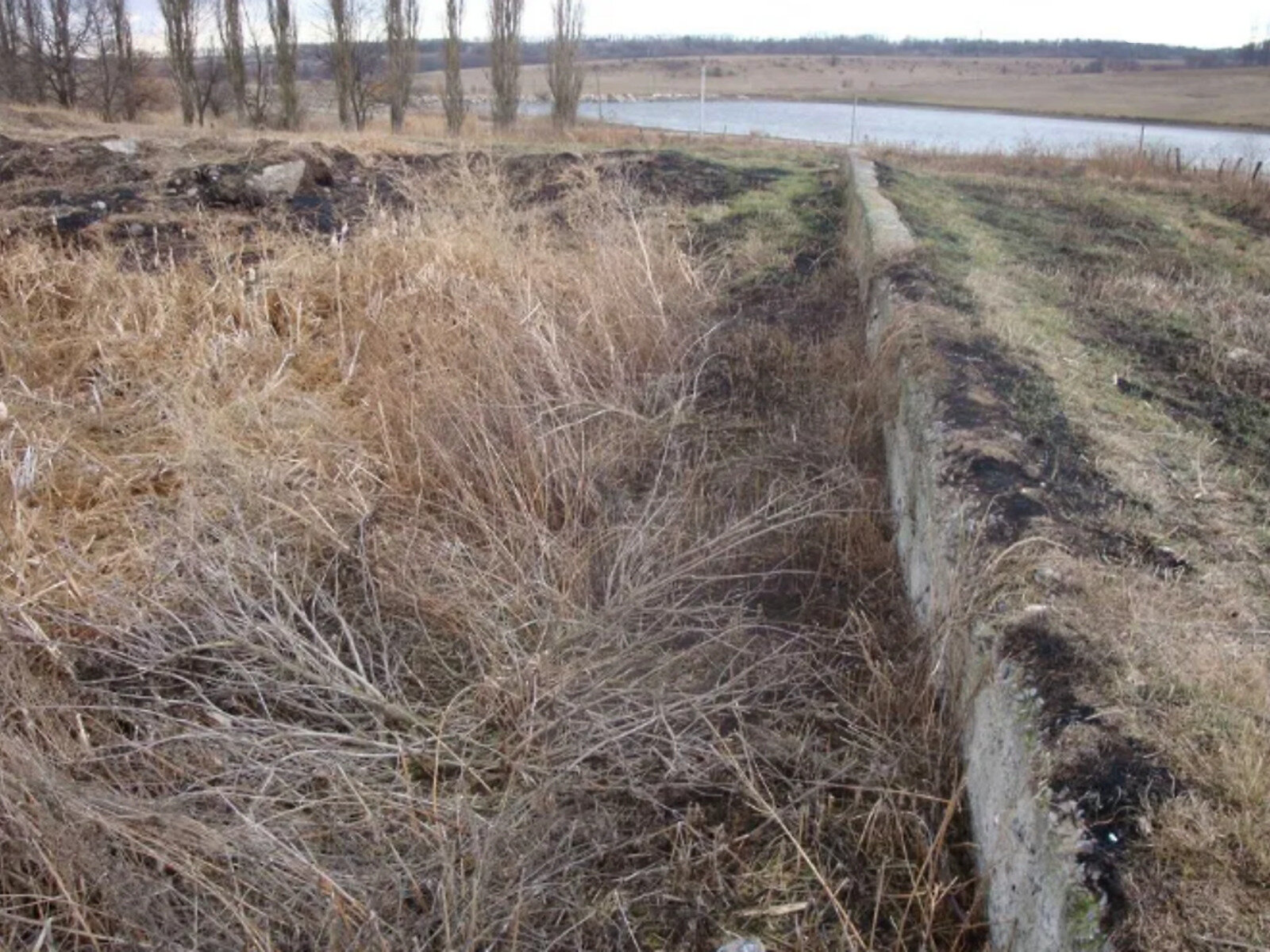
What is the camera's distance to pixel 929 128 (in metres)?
36.1

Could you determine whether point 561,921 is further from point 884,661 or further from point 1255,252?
point 1255,252

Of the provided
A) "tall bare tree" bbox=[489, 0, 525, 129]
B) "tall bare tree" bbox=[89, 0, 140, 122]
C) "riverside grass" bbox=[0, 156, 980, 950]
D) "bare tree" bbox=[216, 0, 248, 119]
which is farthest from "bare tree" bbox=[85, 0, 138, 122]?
"riverside grass" bbox=[0, 156, 980, 950]

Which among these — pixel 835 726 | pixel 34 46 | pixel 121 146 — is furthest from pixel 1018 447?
pixel 34 46

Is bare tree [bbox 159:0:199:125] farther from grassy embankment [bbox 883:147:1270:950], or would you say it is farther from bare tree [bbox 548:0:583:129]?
grassy embankment [bbox 883:147:1270:950]

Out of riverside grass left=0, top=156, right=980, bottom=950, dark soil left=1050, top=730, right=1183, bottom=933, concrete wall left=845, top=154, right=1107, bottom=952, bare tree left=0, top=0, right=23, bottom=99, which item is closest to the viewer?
dark soil left=1050, top=730, right=1183, bottom=933

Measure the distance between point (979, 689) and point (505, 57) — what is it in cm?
2533

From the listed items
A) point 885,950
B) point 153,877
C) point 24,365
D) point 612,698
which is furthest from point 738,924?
point 24,365

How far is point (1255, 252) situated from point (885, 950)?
8.14 m

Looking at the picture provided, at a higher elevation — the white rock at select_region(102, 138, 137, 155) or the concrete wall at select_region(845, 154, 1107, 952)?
the white rock at select_region(102, 138, 137, 155)

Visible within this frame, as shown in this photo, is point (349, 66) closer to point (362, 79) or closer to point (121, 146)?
point (362, 79)

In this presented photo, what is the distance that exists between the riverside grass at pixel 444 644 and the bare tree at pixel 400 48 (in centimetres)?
2222

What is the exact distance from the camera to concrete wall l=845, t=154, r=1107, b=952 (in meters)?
1.72

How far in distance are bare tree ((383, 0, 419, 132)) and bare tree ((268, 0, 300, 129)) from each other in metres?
2.36

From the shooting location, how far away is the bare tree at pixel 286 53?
24812 mm
